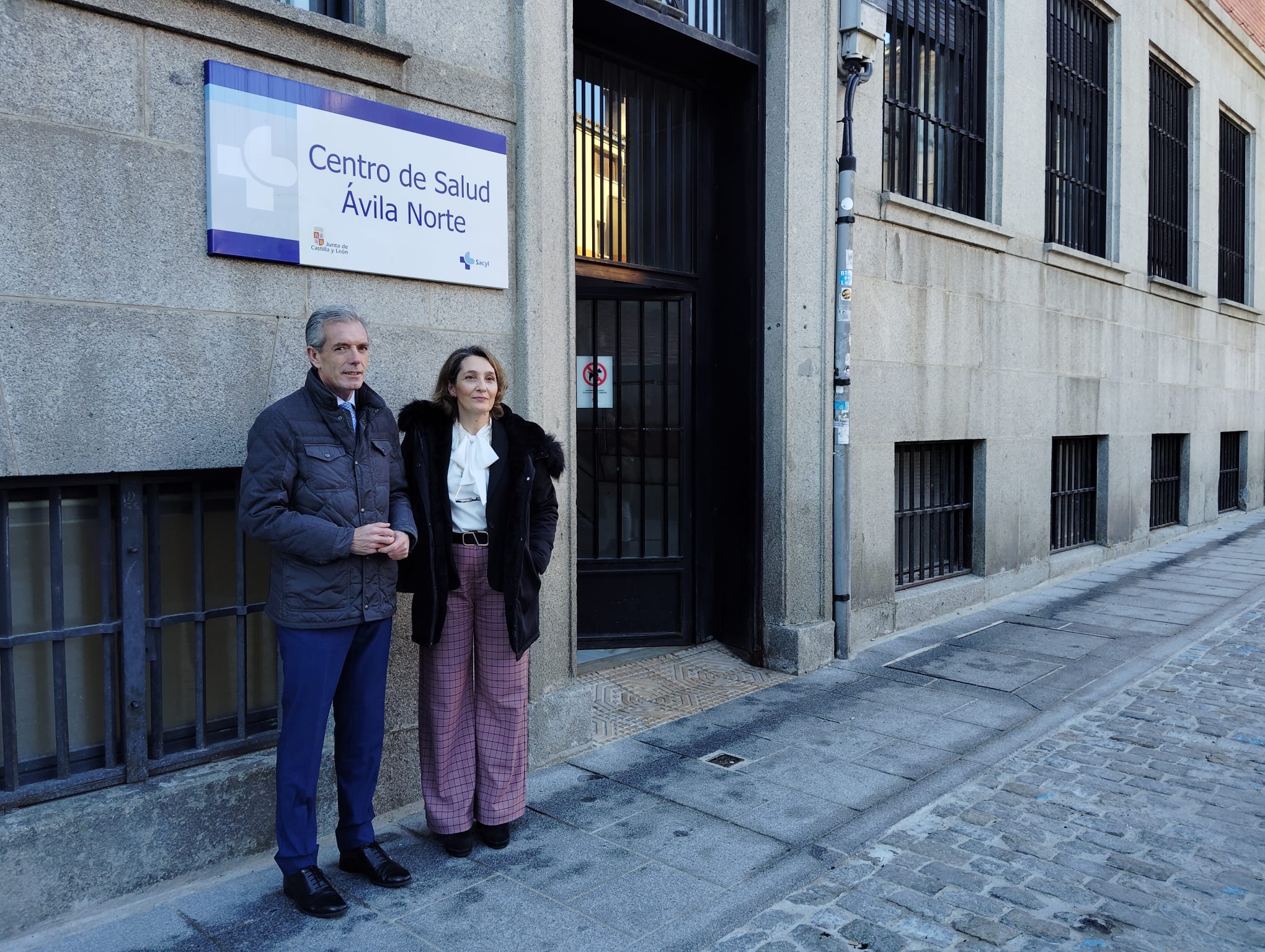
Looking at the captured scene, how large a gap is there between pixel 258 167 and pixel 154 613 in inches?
70.6

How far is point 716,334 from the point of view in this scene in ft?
23.6

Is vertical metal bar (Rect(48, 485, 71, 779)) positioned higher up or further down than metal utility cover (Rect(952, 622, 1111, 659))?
higher up

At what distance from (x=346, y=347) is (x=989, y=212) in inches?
296

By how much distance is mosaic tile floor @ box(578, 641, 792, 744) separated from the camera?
5719mm

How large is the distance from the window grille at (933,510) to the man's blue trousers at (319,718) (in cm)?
556

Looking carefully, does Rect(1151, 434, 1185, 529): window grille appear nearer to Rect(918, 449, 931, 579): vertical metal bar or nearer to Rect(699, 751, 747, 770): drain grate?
Rect(918, 449, 931, 579): vertical metal bar

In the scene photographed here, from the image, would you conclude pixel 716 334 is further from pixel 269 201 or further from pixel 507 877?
pixel 507 877

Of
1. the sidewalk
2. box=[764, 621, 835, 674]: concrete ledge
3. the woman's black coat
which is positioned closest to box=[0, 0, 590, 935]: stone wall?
the sidewalk

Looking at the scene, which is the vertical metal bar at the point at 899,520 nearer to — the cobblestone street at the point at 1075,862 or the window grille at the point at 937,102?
the window grille at the point at 937,102

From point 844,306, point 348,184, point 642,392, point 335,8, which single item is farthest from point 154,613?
Result: point 844,306

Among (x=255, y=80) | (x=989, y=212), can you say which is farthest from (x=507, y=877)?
(x=989, y=212)

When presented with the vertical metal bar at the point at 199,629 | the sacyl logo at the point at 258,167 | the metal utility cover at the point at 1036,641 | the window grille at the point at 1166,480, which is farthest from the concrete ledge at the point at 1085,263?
the vertical metal bar at the point at 199,629

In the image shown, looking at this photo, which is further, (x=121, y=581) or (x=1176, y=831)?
(x=1176, y=831)

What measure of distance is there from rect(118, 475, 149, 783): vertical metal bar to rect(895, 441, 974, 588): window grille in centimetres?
607
